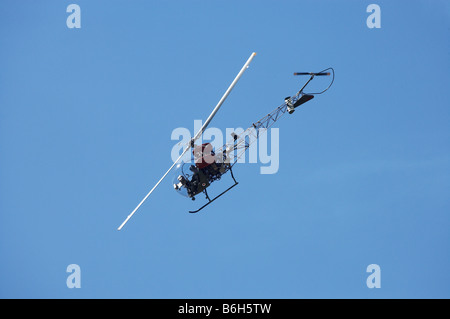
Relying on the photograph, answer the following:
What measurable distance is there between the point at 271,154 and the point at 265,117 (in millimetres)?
1744

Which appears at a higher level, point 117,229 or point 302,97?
point 302,97

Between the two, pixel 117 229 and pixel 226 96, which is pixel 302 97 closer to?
pixel 226 96

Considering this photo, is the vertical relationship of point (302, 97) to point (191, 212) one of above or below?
above

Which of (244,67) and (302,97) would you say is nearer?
(244,67)

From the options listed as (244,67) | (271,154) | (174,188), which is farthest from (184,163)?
(244,67)

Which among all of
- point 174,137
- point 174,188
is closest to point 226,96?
point 174,137

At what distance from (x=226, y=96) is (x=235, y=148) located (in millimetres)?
4374

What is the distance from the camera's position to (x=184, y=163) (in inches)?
1112

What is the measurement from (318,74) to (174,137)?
7.12 m

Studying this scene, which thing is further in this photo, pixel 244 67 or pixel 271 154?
pixel 271 154

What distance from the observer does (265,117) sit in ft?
95.3
